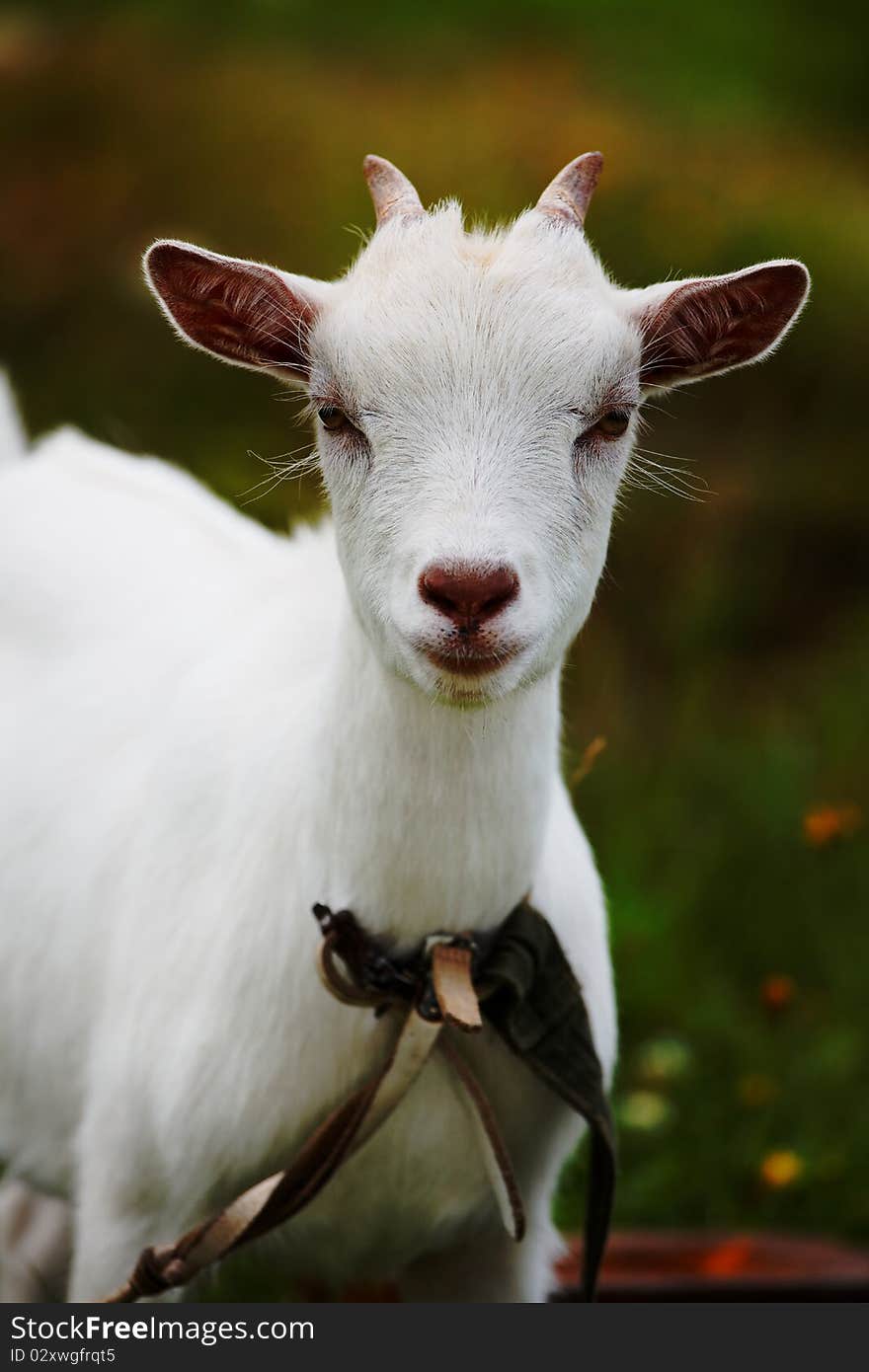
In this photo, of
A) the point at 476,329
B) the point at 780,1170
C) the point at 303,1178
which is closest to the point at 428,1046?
the point at 303,1178

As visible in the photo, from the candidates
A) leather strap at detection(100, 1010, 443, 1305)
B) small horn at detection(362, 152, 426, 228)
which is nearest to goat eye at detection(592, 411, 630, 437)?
small horn at detection(362, 152, 426, 228)

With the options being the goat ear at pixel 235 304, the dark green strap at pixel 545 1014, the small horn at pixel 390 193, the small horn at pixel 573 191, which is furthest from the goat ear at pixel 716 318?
the dark green strap at pixel 545 1014

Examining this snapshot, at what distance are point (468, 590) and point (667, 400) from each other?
4.48 m

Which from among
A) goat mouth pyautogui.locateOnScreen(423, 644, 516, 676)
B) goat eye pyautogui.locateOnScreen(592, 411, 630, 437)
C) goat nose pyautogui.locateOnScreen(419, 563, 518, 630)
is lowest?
goat mouth pyautogui.locateOnScreen(423, 644, 516, 676)

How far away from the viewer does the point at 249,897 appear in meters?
2.60

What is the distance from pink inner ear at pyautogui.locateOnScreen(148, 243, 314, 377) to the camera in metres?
2.29

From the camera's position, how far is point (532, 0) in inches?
348

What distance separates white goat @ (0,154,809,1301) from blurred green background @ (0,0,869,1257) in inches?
50.9

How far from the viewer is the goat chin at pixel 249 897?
7.93 feet

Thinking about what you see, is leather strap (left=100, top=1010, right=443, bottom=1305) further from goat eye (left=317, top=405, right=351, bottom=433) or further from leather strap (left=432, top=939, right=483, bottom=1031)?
goat eye (left=317, top=405, right=351, bottom=433)

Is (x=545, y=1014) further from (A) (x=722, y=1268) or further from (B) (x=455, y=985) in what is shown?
(A) (x=722, y=1268)

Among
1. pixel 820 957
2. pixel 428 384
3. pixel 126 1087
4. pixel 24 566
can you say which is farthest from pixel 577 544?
pixel 820 957

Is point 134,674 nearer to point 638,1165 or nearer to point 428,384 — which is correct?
point 428,384

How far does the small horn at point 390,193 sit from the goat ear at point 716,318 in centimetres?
33
